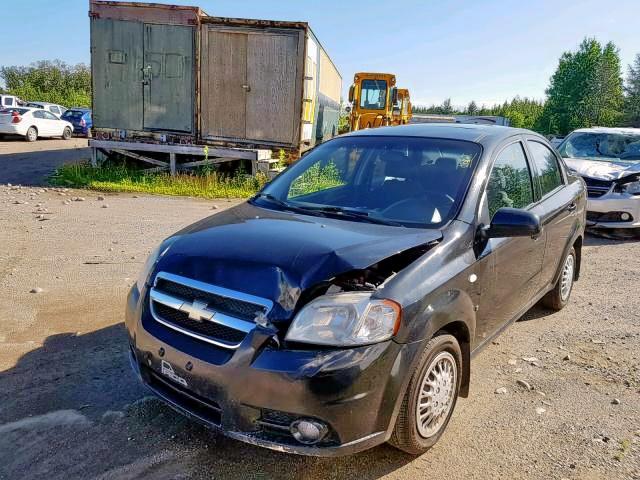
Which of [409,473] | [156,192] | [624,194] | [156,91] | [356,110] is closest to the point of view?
[409,473]

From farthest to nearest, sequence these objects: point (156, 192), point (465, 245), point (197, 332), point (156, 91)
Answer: point (156, 91), point (156, 192), point (465, 245), point (197, 332)

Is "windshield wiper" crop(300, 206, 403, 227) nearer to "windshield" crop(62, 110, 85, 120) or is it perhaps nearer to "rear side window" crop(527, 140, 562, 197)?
"rear side window" crop(527, 140, 562, 197)

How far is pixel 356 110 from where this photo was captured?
61.3 feet

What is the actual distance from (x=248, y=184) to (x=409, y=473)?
9792 mm

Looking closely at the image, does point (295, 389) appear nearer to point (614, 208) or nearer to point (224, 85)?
point (614, 208)

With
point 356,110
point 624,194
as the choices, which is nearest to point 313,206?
point 624,194

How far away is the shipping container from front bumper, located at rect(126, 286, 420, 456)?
34.4ft

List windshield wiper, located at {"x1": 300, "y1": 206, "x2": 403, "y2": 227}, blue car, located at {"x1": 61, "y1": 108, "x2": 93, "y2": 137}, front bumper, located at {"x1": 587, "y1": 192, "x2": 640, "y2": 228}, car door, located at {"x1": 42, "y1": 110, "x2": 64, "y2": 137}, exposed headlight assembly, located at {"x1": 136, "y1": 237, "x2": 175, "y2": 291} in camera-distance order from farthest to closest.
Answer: blue car, located at {"x1": 61, "y1": 108, "x2": 93, "y2": 137} → car door, located at {"x1": 42, "y1": 110, "x2": 64, "y2": 137} → front bumper, located at {"x1": 587, "y1": 192, "x2": 640, "y2": 228} → windshield wiper, located at {"x1": 300, "y1": 206, "x2": 403, "y2": 227} → exposed headlight assembly, located at {"x1": 136, "y1": 237, "x2": 175, "y2": 291}

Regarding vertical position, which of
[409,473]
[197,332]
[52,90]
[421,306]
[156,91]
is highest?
[52,90]

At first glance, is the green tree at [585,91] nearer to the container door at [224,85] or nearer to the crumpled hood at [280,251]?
the container door at [224,85]

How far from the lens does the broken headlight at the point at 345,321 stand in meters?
2.31

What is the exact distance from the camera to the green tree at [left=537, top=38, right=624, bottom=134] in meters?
52.1

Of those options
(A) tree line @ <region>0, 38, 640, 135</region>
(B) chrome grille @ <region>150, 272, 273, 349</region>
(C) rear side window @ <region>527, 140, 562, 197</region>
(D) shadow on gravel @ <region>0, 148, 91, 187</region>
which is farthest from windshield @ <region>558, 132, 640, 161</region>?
(A) tree line @ <region>0, 38, 640, 135</region>

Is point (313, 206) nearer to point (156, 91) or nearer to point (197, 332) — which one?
point (197, 332)
